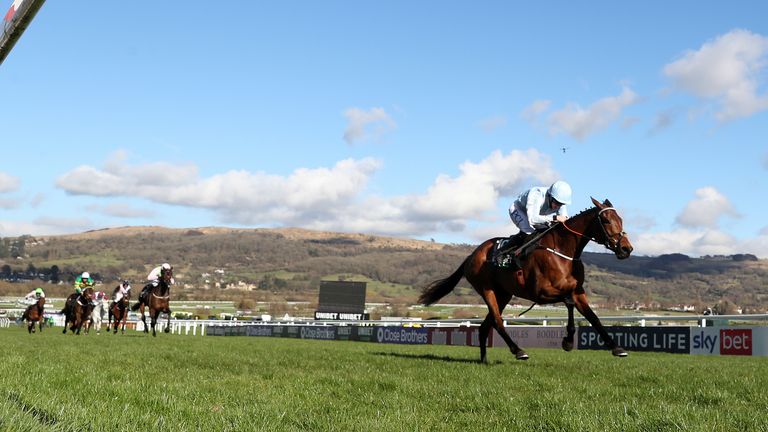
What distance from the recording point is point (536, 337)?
29.8 m

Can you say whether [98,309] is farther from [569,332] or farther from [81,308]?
[569,332]

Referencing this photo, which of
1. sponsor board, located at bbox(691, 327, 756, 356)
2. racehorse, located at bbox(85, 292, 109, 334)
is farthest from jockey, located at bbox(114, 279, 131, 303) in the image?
sponsor board, located at bbox(691, 327, 756, 356)

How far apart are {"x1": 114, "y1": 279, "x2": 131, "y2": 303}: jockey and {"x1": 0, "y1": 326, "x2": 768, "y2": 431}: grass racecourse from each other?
A: 24.5 m

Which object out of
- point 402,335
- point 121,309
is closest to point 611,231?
point 402,335

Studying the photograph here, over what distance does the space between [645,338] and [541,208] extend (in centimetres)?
1436

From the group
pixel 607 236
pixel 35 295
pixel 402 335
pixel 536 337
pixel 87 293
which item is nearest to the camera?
pixel 607 236

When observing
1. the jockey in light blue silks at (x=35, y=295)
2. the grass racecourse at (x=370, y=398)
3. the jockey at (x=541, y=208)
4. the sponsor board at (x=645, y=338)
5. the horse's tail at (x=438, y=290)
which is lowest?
the grass racecourse at (x=370, y=398)

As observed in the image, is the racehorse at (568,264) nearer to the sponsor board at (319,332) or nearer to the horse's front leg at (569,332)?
the horse's front leg at (569,332)

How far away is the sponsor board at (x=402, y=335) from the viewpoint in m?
35.5

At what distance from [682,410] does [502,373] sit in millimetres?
3697

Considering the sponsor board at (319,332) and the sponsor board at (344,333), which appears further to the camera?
the sponsor board at (319,332)

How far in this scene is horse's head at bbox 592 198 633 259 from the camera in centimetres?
1171

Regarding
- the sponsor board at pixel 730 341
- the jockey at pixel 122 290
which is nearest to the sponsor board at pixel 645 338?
the sponsor board at pixel 730 341

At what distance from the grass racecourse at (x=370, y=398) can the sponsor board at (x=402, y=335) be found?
2499 cm
